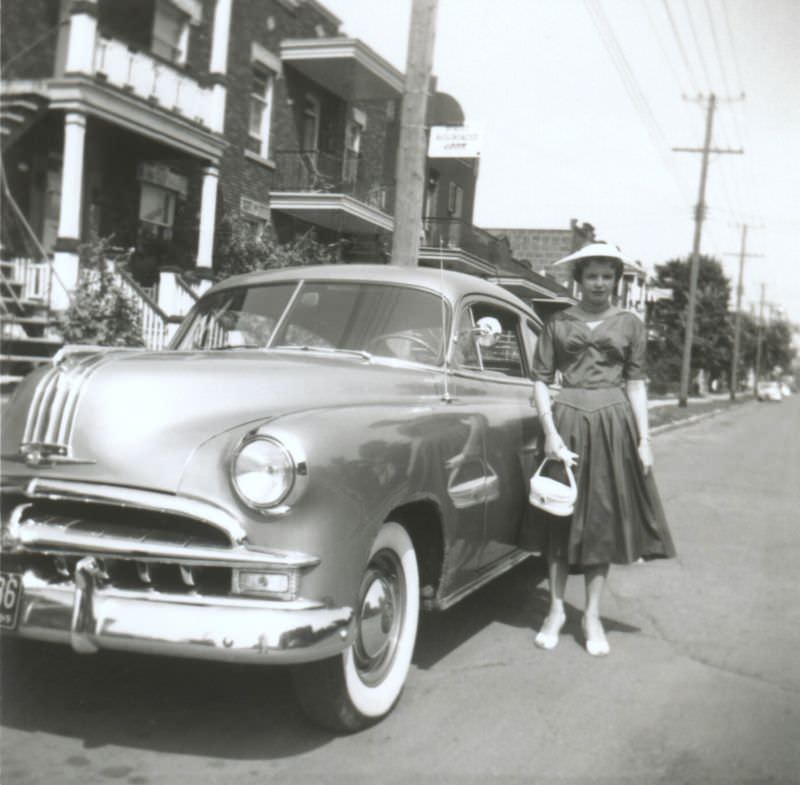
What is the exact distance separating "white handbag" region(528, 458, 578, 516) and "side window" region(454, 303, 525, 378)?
0.62 m

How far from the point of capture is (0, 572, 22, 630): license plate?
2.78 meters

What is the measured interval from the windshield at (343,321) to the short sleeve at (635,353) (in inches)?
35.2

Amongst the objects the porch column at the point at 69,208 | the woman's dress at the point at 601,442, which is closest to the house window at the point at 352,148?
the porch column at the point at 69,208

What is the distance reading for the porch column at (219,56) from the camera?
15422 mm

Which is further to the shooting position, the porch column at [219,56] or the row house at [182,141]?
the porch column at [219,56]

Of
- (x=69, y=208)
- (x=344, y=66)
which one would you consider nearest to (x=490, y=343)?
(x=69, y=208)

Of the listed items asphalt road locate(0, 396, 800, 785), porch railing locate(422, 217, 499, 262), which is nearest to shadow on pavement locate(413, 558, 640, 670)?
asphalt road locate(0, 396, 800, 785)

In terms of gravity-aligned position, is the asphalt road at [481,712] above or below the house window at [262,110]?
below

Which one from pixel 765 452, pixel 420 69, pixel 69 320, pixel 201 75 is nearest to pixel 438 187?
pixel 201 75

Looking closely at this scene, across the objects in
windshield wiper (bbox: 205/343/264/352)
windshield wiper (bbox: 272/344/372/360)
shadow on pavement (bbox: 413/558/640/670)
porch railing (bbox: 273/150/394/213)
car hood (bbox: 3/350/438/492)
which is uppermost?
porch railing (bbox: 273/150/394/213)

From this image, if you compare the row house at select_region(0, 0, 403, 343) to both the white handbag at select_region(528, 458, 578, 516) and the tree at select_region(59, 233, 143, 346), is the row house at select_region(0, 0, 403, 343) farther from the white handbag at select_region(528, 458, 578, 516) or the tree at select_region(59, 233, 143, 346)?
the white handbag at select_region(528, 458, 578, 516)

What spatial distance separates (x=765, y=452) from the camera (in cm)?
1669

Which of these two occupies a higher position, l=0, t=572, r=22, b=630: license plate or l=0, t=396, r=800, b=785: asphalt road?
l=0, t=572, r=22, b=630: license plate

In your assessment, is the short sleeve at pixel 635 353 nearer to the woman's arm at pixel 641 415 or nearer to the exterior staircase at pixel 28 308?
the woman's arm at pixel 641 415
